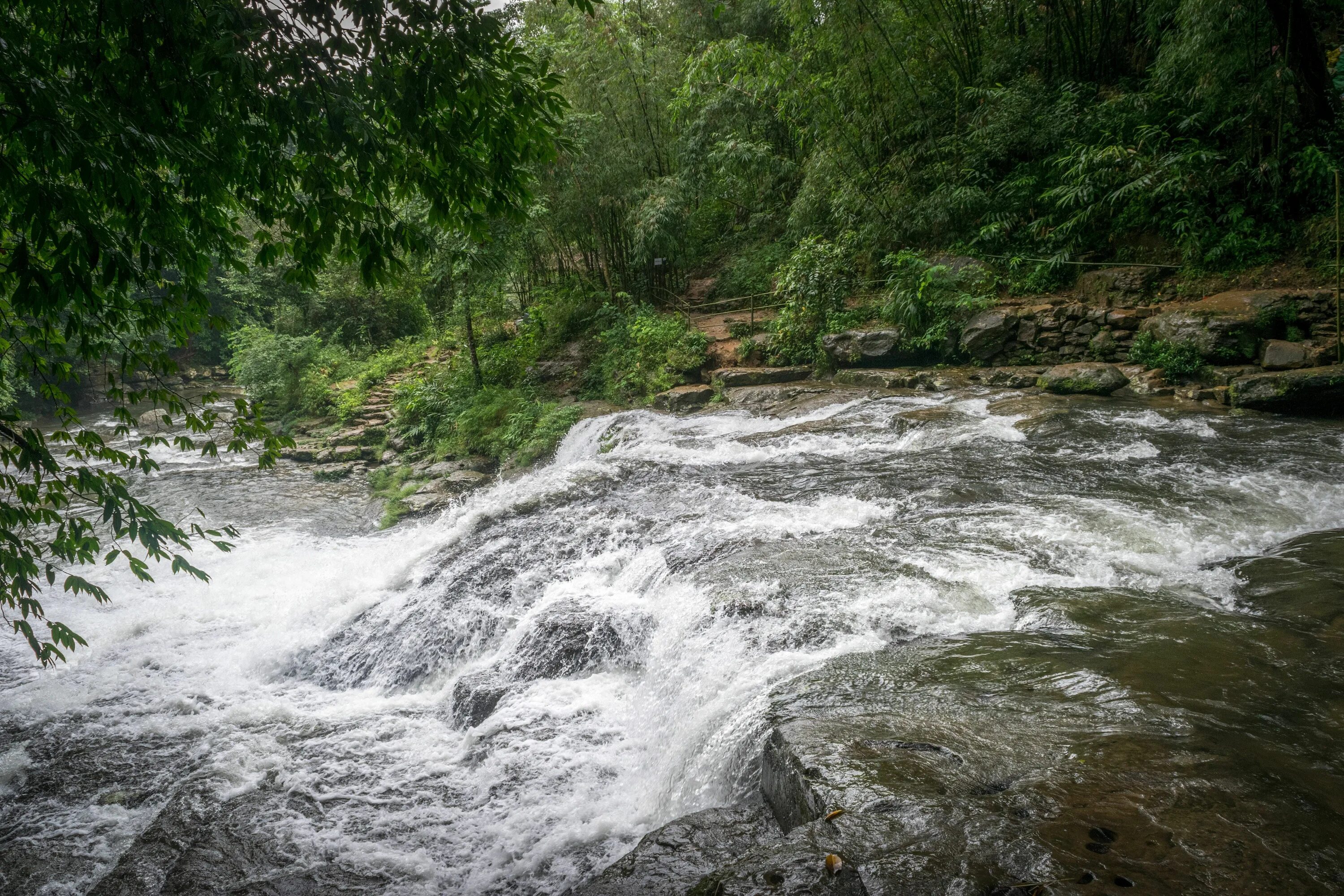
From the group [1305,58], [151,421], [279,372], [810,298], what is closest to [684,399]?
[810,298]

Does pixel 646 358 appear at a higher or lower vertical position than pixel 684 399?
higher

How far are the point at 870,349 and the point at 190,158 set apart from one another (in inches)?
376

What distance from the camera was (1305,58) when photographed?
24.7ft

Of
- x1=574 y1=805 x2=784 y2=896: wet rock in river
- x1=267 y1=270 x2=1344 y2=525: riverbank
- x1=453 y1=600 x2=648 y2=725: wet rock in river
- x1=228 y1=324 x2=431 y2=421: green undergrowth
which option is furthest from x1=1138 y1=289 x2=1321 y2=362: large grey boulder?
x1=228 y1=324 x2=431 y2=421: green undergrowth

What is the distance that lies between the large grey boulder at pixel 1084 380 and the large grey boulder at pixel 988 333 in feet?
3.53

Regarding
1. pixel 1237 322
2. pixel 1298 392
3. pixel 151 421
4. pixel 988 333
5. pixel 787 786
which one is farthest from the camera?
pixel 151 421

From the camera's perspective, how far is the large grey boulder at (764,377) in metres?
10.8

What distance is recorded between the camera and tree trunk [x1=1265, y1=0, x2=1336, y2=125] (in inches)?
280

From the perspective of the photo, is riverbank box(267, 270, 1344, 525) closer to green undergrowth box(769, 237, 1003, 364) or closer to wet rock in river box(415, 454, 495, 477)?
wet rock in river box(415, 454, 495, 477)

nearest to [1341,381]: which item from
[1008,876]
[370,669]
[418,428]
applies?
[1008,876]

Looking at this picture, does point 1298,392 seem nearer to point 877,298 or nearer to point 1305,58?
point 1305,58

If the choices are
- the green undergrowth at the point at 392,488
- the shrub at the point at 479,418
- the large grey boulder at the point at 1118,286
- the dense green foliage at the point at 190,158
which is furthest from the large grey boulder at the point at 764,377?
the dense green foliage at the point at 190,158

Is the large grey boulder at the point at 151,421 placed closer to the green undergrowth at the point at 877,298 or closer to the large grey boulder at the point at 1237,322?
the green undergrowth at the point at 877,298

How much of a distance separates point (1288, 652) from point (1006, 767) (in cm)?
188
